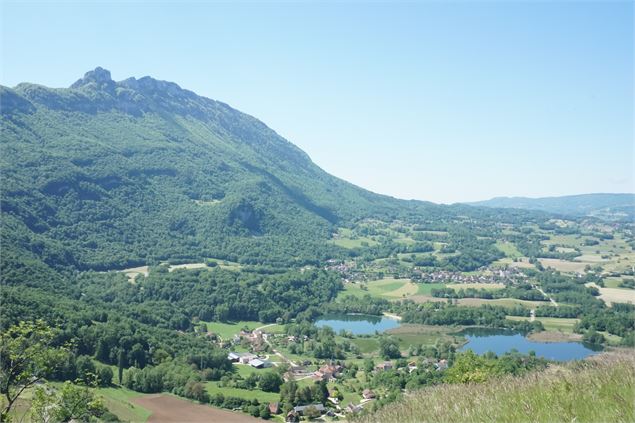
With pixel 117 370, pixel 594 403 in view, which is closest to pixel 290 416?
pixel 117 370

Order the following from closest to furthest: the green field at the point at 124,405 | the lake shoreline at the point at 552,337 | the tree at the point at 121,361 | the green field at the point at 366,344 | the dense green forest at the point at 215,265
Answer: the green field at the point at 124,405 → the dense green forest at the point at 215,265 → the tree at the point at 121,361 → the green field at the point at 366,344 → the lake shoreline at the point at 552,337

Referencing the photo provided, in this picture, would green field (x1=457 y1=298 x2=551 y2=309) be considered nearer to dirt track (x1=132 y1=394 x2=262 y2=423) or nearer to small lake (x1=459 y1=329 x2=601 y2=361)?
small lake (x1=459 y1=329 x2=601 y2=361)

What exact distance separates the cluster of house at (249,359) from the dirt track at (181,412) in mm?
Answer: 9614

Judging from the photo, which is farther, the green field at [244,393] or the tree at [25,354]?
the green field at [244,393]

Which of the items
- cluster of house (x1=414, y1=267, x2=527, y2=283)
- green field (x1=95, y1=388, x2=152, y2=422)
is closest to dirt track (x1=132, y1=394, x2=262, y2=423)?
green field (x1=95, y1=388, x2=152, y2=422)

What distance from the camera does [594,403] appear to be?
372 cm

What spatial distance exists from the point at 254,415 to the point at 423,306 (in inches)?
1562

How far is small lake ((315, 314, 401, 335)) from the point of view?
52444 mm

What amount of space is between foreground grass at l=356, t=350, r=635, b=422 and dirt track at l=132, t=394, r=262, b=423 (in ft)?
67.3

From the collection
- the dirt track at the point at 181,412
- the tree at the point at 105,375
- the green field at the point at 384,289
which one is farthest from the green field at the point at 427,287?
the tree at the point at 105,375

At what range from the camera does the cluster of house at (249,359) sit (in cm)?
3719

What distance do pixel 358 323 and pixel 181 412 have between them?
33.8 metres

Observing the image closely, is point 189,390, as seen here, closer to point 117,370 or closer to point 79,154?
point 117,370

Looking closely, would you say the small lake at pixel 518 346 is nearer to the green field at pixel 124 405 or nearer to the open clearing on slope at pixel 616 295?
the open clearing on slope at pixel 616 295
